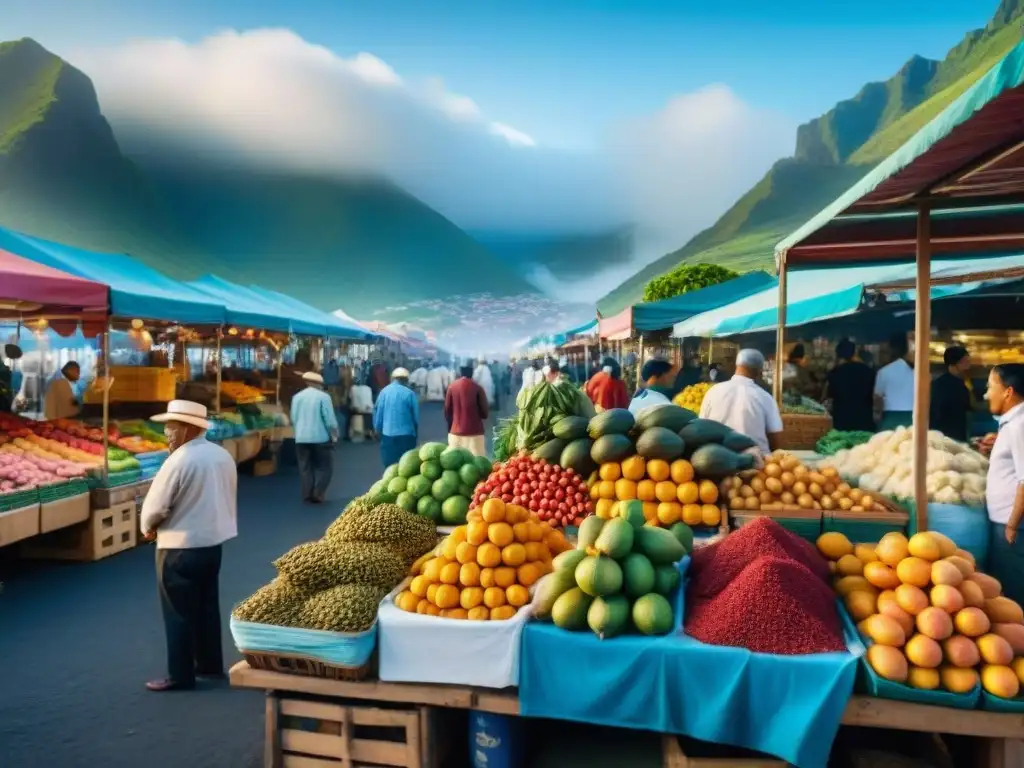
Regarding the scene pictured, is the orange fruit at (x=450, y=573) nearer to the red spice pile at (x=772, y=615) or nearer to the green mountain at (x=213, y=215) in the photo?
the red spice pile at (x=772, y=615)

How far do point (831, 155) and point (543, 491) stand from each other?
101933mm

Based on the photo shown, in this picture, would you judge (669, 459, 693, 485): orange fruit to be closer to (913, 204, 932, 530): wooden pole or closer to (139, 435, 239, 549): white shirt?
(913, 204, 932, 530): wooden pole

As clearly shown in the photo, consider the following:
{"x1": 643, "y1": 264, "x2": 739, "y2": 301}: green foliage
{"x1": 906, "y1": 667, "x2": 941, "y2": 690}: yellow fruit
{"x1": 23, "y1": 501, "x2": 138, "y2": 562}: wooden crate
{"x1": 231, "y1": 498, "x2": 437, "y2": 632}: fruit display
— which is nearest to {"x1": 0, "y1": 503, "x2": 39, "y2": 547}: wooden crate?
{"x1": 23, "y1": 501, "x2": 138, "y2": 562}: wooden crate

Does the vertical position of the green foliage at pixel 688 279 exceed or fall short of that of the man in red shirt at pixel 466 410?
it exceeds it

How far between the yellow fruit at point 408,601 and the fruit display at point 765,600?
1.13 metres

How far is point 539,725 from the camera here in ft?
10.9

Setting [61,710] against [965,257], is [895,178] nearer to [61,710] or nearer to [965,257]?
[965,257]

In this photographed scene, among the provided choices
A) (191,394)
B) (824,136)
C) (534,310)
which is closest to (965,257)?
(191,394)

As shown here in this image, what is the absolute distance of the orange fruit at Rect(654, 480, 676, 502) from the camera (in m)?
3.76

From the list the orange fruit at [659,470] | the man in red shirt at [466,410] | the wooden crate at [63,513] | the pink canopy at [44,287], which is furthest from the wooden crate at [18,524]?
the orange fruit at [659,470]

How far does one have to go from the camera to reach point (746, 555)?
2.80 metres

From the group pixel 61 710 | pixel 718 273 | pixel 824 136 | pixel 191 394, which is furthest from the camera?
pixel 824 136

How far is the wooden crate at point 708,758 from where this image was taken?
2.45 metres

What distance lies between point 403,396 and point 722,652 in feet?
21.6
